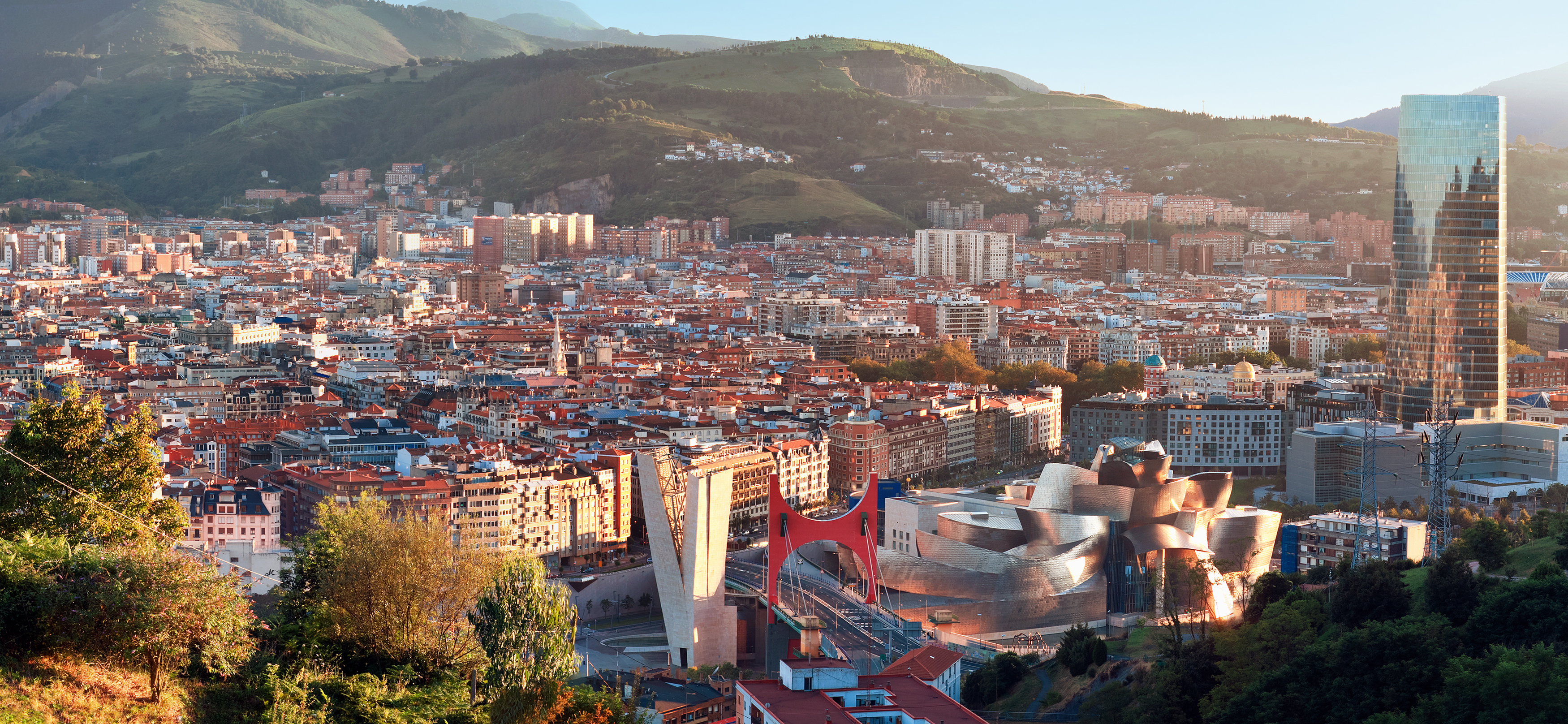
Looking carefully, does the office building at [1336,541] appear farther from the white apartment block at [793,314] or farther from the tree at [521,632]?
the white apartment block at [793,314]

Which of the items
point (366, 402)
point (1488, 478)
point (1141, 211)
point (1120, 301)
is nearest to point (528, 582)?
point (1488, 478)

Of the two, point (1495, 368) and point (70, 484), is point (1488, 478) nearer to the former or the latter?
point (1495, 368)

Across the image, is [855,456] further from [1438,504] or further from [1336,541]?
[1438,504]

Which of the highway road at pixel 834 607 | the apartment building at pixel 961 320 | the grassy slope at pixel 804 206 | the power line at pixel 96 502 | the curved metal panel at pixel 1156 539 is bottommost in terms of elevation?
the highway road at pixel 834 607

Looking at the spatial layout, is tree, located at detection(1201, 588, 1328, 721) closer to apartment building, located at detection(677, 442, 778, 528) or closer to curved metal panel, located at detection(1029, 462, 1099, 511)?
curved metal panel, located at detection(1029, 462, 1099, 511)

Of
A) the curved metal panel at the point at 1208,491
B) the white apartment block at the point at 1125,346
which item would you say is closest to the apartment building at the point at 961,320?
the white apartment block at the point at 1125,346

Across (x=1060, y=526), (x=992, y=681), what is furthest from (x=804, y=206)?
(x=992, y=681)
